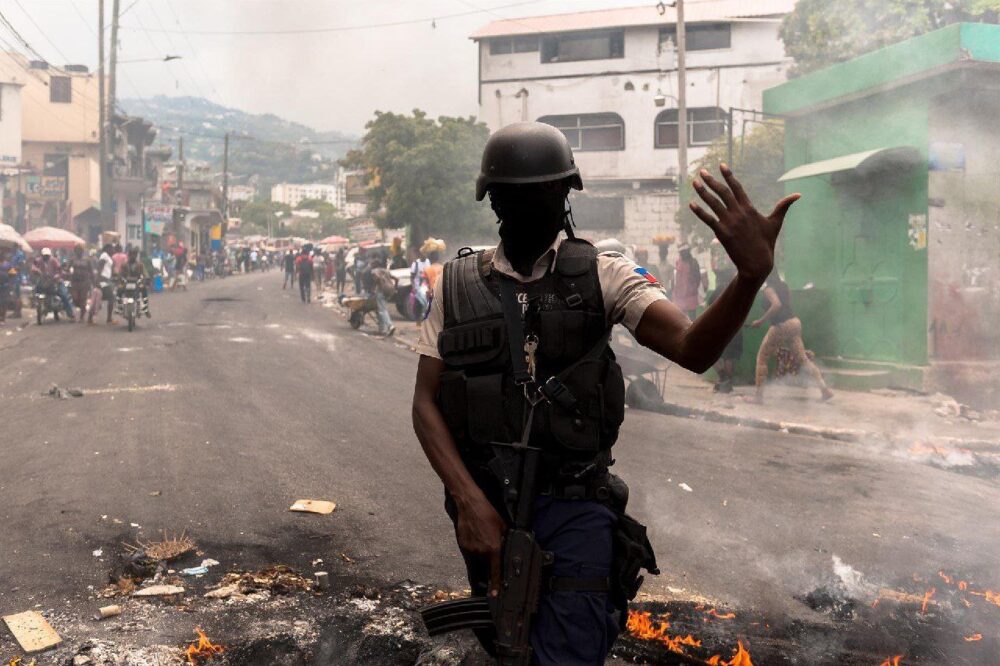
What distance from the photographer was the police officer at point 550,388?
7.08 feet

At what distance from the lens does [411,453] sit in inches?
280

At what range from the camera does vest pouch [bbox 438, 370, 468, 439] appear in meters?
2.28

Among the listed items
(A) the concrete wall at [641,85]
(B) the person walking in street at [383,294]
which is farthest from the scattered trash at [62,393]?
(A) the concrete wall at [641,85]

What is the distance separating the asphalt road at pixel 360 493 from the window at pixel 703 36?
95.5ft

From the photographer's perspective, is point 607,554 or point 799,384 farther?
point 799,384

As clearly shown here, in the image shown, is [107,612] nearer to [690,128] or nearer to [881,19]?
[881,19]

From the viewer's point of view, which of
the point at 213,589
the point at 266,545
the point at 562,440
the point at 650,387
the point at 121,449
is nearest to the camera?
the point at 562,440

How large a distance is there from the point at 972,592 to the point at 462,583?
89.0 inches

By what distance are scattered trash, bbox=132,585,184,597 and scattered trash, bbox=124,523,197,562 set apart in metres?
0.36

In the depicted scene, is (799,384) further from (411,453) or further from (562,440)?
(562,440)

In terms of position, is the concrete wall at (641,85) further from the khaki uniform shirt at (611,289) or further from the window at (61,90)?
the khaki uniform shirt at (611,289)

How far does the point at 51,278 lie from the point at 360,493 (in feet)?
46.6

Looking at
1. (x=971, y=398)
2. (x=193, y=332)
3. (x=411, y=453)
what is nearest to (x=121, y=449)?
(x=411, y=453)

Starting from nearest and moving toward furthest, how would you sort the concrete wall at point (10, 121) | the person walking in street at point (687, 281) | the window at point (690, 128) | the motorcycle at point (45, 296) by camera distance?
the person walking in street at point (687, 281) < the motorcycle at point (45, 296) < the window at point (690, 128) < the concrete wall at point (10, 121)
